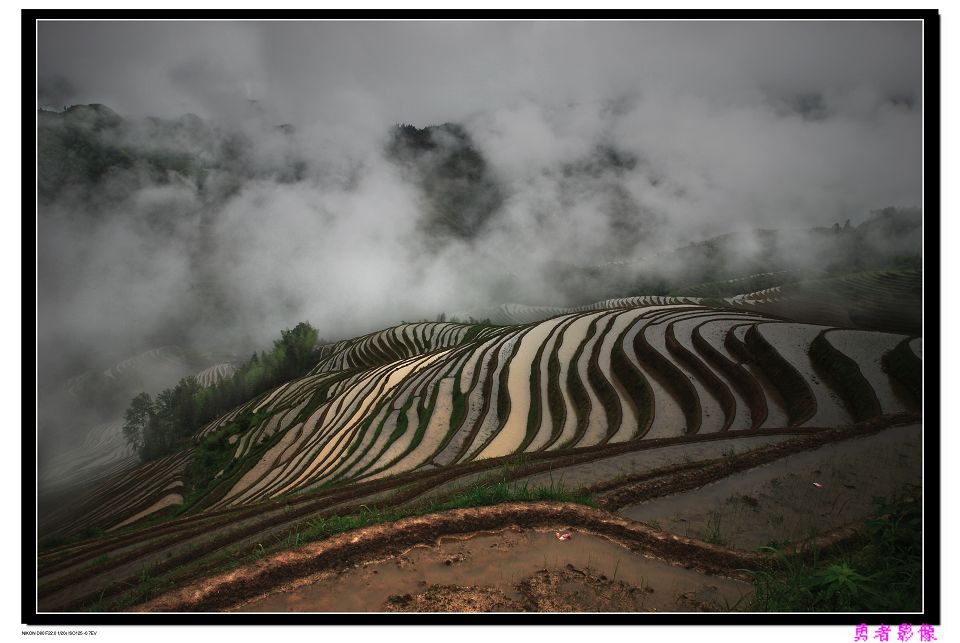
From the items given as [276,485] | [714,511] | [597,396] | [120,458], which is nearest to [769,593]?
[714,511]

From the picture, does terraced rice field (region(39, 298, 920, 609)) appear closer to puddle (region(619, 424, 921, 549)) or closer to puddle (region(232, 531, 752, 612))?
puddle (region(619, 424, 921, 549))

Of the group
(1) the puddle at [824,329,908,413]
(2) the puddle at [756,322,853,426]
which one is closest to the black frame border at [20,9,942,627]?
(2) the puddle at [756,322,853,426]

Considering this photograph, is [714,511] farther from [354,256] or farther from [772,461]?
[354,256]

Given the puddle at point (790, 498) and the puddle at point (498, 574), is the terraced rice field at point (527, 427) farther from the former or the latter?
the puddle at point (498, 574)

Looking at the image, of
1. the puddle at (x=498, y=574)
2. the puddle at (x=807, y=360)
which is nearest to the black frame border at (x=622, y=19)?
the puddle at (x=498, y=574)

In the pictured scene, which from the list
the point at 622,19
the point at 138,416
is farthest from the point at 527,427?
the point at 138,416

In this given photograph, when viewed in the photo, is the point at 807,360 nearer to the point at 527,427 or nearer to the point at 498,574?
the point at 527,427
